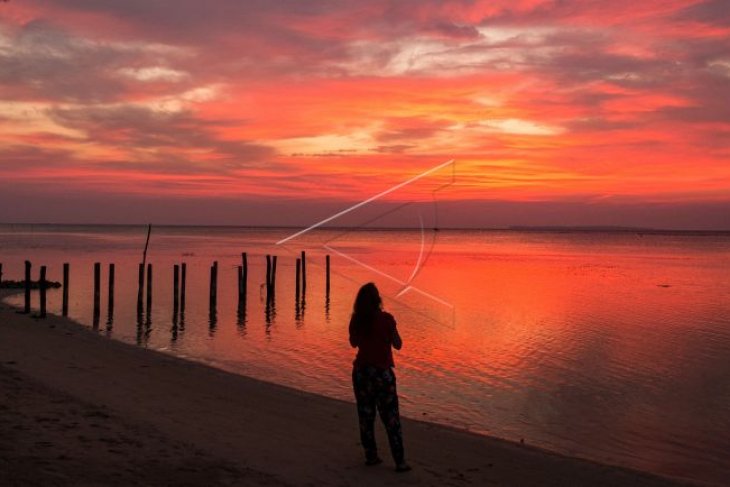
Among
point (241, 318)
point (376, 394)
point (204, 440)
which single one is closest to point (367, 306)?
point (376, 394)

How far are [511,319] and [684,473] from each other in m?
20.6

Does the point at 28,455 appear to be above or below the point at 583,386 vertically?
above

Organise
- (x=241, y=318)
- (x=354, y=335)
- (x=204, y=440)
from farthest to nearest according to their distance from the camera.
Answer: (x=241, y=318), (x=204, y=440), (x=354, y=335)

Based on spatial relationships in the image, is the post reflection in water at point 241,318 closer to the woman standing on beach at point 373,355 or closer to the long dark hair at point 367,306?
the woman standing on beach at point 373,355

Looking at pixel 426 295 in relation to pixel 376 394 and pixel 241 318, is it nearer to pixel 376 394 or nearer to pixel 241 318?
pixel 241 318

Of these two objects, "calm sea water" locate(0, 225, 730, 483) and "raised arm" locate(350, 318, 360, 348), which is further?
"calm sea water" locate(0, 225, 730, 483)

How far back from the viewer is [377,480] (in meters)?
7.93

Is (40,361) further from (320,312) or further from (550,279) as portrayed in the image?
(550,279)

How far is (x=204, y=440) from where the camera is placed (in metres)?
8.96

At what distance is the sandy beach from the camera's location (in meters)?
7.29

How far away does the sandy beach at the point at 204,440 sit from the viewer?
7.29m

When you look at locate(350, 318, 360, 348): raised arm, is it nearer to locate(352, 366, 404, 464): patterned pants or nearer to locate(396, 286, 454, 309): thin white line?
locate(352, 366, 404, 464): patterned pants

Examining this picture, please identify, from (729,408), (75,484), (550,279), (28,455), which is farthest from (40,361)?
(550,279)

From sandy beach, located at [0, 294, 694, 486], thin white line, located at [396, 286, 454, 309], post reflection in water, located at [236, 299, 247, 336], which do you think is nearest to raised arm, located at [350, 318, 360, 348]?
sandy beach, located at [0, 294, 694, 486]
